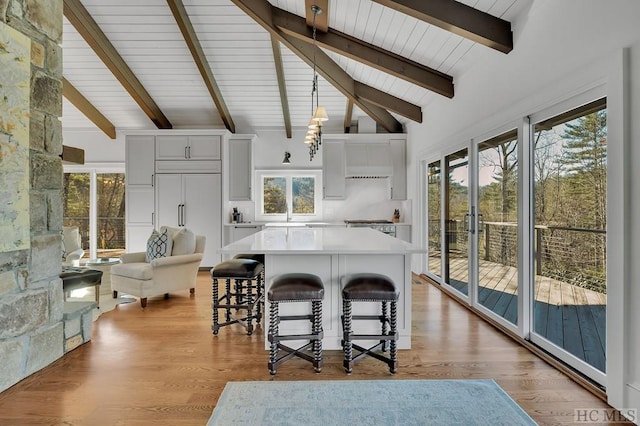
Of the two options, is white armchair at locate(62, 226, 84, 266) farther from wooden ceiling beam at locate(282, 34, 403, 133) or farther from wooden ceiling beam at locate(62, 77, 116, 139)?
wooden ceiling beam at locate(282, 34, 403, 133)

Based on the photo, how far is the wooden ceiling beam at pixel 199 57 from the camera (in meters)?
4.12

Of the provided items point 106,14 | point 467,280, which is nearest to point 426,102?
point 467,280

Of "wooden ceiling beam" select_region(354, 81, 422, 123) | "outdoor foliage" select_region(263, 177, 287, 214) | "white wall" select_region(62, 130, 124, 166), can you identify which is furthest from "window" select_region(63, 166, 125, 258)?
"wooden ceiling beam" select_region(354, 81, 422, 123)

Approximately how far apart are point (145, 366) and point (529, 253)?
317 centimetres

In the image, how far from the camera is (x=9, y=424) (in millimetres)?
1903

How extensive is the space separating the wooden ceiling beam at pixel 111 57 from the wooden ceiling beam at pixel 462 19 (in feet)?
12.3

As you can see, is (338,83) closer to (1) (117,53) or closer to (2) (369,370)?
(1) (117,53)

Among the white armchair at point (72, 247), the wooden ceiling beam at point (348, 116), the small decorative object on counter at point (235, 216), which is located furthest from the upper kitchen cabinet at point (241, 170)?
the white armchair at point (72, 247)

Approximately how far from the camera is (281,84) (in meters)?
5.38

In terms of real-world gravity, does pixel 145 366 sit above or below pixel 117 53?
below

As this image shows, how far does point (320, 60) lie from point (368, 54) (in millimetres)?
906

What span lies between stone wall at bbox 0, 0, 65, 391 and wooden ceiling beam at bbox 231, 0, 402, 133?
6.03 ft

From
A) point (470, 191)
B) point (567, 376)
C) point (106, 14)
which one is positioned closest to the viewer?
point (567, 376)

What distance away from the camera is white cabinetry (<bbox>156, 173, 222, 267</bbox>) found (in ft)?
19.8
